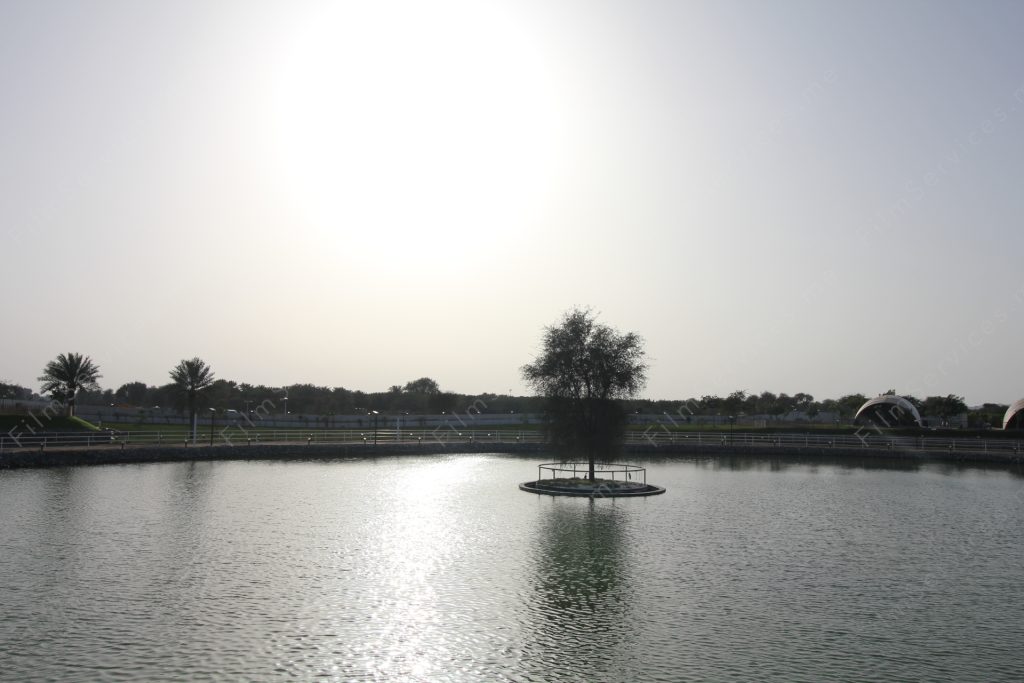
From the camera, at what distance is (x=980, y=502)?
150 feet

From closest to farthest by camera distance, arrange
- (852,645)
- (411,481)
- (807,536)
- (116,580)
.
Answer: (852,645), (116,580), (807,536), (411,481)

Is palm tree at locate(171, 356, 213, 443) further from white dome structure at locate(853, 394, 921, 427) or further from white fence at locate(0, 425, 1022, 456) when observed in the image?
white dome structure at locate(853, 394, 921, 427)

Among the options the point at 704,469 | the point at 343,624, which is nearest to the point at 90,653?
the point at 343,624

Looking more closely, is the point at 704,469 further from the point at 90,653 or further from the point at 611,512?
the point at 90,653

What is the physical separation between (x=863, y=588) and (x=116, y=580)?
847 inches

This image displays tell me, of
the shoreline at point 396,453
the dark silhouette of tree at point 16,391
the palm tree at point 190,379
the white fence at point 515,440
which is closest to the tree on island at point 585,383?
the shoreline at point 396,453

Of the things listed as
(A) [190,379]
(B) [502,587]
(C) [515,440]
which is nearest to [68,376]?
(A) [190,379]

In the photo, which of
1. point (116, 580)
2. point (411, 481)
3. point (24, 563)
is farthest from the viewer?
point (411, 481)

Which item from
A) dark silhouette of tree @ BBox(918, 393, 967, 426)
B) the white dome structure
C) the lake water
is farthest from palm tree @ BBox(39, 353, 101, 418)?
dark silhouette of tree @ BBox(918, 393, 967, 426)

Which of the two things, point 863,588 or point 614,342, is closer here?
point 863,588

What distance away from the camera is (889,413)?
128m

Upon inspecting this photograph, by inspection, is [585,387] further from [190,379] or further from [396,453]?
[190,379]

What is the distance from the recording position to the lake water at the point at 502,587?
17.4m

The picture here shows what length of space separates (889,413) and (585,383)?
3701 inches
